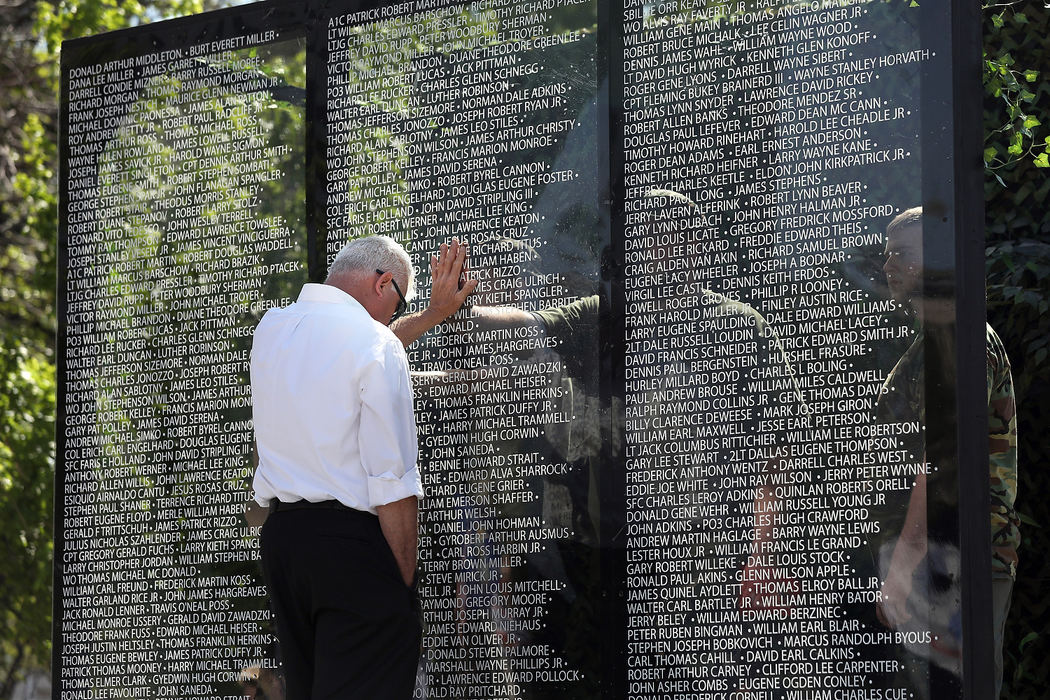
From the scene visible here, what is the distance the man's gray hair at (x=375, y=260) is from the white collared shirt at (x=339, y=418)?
394 mm

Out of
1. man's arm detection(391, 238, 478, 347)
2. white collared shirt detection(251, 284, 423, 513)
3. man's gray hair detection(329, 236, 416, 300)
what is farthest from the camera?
man's arm detection(391, 238, 478, 347)

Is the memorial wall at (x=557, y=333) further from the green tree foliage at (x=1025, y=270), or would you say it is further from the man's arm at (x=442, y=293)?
the green tree foliage at (x=1025, y=270)

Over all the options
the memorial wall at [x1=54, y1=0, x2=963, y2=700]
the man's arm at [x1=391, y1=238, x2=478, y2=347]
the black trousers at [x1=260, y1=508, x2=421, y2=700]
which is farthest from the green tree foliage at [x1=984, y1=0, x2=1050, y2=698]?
the black trousers at [x1=260, y1=508, x2=421, y2=700]

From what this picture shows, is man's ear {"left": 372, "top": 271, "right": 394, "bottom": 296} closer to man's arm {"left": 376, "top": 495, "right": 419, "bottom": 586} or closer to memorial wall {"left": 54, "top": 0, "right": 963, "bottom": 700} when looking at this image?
memorial wall {"left": 54, "top": 0, "right": 963, "bottom": 700}

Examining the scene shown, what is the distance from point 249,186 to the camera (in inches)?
282

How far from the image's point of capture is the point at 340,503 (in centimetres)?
538

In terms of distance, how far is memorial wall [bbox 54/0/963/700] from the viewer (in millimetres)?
5559

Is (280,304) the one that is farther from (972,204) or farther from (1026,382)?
(1026,382)

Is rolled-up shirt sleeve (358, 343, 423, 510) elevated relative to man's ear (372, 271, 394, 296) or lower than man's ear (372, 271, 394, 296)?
lower

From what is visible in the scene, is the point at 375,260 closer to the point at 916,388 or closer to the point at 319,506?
the point at 319,506

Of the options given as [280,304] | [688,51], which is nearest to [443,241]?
[280,304]

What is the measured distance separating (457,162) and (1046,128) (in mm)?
3258

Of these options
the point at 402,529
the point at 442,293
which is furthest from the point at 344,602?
the point at 442,293

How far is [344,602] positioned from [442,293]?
1.70 metres
